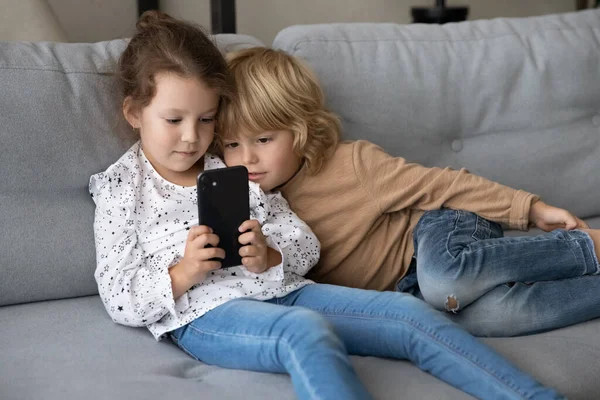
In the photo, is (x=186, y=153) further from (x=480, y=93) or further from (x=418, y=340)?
(x=480, y=93)

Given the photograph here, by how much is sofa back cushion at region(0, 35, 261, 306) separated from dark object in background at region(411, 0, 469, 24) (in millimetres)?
1619

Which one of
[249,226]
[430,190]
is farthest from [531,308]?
[249,226]

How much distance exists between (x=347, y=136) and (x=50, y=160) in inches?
25.5

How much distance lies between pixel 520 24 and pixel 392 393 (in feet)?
3.94

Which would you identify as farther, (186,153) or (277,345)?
(186,153)

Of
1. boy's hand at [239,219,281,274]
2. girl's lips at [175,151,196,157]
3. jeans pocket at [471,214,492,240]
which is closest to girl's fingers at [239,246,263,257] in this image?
boy's hand at [239,219,281,274]

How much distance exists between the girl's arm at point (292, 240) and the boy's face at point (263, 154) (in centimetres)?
6

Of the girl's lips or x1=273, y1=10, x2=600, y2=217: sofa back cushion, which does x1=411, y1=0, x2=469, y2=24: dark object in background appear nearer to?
x1=273, y1=10, x2=600, y2=217: sofa back cushion

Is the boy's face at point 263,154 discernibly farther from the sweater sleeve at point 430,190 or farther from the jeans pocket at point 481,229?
the jeans pocket at point 481,229

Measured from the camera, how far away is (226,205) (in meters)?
1.40

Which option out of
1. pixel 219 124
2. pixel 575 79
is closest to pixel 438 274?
pixel 219 124

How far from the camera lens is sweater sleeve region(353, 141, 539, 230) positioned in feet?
5.52

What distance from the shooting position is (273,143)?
1.64 meters

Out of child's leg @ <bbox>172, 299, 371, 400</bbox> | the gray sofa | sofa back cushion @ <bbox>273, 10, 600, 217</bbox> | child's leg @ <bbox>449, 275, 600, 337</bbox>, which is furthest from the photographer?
sofa back cushion @ <bbox>273, 10, 600, 217</bbox>
